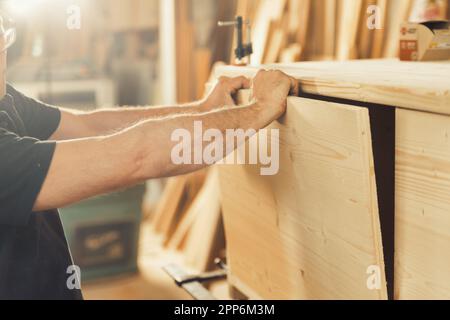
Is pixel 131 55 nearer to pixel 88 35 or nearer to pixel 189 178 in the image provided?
pixel 88 35

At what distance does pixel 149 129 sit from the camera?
1203 mm

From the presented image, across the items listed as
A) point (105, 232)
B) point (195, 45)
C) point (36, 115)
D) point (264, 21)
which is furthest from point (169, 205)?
point (36, 115)

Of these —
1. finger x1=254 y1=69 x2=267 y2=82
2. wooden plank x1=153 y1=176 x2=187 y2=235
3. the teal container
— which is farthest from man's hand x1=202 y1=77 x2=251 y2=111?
wooden plank x1=153 y1=176 x2=187 y2=235

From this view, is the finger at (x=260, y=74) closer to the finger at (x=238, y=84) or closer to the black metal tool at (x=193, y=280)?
the finger at (x=238, y=84)

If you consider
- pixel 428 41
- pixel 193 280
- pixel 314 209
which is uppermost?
pixel 428 41

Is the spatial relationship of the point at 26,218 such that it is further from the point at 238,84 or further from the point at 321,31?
the point at 321,31

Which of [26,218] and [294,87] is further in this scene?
[294,87]

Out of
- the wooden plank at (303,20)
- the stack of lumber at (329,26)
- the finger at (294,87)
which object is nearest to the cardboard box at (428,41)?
the finger at (294,87)

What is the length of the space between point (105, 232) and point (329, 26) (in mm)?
1553

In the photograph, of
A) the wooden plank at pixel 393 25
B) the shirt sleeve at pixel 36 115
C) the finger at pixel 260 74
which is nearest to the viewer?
the finger at pixel 260 74

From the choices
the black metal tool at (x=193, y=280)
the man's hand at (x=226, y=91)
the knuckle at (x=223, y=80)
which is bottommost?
the black metal tool at (x=193, y=280)

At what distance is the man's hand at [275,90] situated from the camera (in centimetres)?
123

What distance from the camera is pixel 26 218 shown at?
1137 millimetres

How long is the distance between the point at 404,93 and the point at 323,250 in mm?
410
